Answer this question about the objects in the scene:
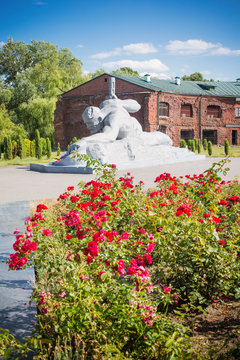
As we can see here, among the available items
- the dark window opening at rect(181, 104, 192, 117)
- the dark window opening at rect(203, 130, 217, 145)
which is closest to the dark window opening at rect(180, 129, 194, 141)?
the dark window opening at rect(181, 104, 192, 117)

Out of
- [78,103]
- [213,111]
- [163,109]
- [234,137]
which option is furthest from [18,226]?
[234,137]

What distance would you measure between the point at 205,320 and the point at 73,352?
1.21 m

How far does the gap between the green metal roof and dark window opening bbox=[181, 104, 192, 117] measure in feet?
3.98

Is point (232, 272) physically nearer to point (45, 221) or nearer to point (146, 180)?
point (45, 221)

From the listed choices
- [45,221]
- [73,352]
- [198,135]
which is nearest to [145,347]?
[73,352]

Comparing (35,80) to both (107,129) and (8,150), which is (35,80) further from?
(107,129)

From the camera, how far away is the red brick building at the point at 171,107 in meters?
31.1

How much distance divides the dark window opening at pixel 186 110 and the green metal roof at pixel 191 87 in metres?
1.21

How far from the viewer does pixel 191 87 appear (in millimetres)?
35250

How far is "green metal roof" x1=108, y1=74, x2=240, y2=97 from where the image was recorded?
104ft

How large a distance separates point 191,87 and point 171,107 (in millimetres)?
4358

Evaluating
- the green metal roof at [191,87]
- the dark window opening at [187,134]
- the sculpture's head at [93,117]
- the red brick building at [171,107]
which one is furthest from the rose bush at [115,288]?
the dark window opening at [187,134]

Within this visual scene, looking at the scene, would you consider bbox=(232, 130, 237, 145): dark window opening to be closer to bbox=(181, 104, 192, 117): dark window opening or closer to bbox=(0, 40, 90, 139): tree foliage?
bbox=(181, 104, 192, 117): dark window opening

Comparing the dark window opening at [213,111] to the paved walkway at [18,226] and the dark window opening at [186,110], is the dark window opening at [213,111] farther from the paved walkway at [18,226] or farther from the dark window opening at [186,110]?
the paved walkway at [18,226]
